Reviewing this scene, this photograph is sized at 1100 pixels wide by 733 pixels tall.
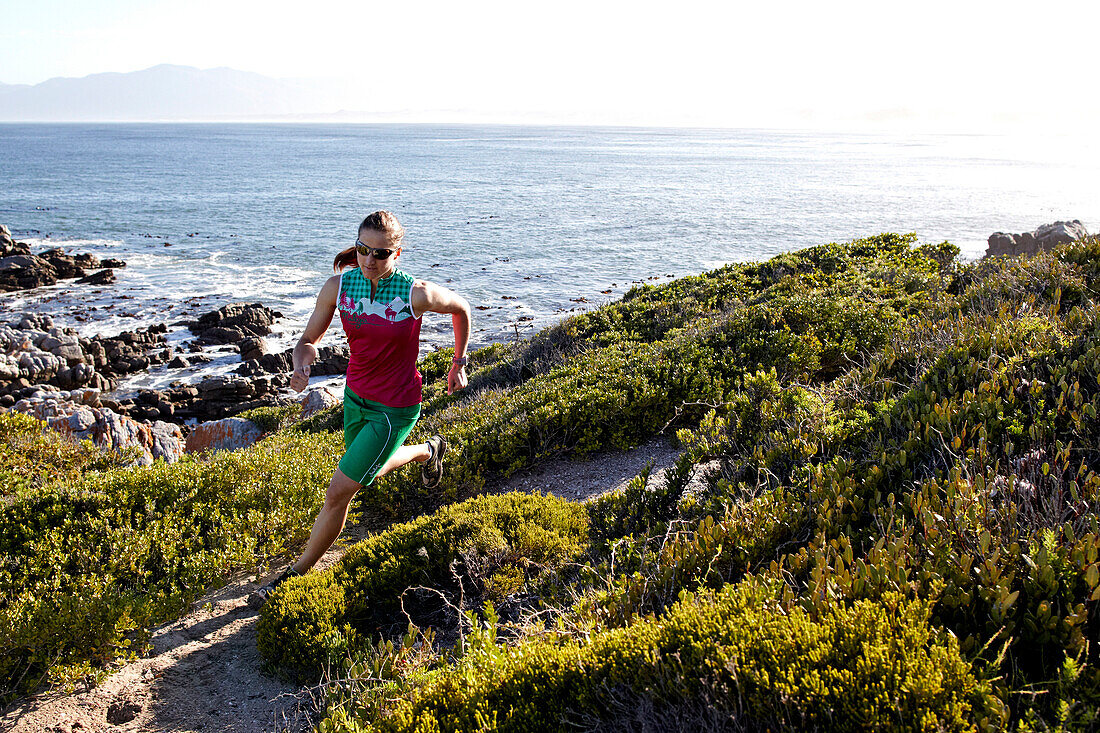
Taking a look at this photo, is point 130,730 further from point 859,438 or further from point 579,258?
point 579,258

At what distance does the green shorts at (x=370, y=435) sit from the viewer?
14.7 ft

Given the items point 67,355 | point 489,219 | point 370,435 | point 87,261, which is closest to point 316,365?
point 67,355

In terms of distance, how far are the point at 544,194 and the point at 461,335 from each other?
59149 mm

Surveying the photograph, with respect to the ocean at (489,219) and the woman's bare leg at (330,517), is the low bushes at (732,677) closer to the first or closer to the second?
the woman's bare leg at (330,517)

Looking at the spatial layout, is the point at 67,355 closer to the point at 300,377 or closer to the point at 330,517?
the point at 330,517

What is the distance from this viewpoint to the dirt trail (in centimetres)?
372

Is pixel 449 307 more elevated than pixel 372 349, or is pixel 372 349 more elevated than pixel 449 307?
pixel 449 307

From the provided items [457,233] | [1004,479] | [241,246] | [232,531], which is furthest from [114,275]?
[1004,479]

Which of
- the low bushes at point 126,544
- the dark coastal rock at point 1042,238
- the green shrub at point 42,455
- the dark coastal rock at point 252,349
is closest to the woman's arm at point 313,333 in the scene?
the low bushes at point 126,544

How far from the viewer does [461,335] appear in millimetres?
4809

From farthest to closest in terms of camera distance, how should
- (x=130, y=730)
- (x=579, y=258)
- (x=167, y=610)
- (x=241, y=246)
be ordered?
(x=241, y=246), (x=579, y=258), (x=167, y=610), (x=130, y=730)

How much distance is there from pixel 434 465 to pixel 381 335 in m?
1.84

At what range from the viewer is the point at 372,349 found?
4.43 m

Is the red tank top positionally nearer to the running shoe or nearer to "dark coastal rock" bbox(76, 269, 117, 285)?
the running shoe
